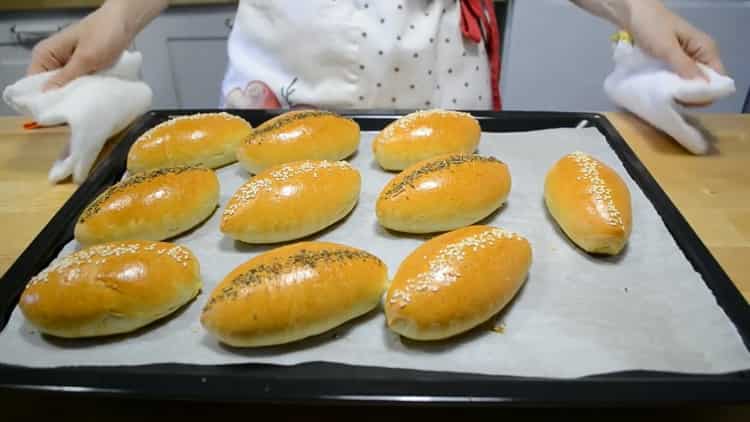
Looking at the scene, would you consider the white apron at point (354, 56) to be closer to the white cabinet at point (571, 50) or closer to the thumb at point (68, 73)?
the thumb at point (68, 73)

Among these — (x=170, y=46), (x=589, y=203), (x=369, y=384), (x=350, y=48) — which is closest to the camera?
(x=369, y=384)

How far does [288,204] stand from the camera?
2.65ft

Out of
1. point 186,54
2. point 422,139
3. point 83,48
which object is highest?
point 83,48

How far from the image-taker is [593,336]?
0.64 m

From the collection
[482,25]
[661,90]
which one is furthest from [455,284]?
[482,25]

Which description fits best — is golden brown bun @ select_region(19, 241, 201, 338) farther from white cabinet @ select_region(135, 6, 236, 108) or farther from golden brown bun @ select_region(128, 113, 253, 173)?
white cabinet @ select_region(135, 6, 236, 108)

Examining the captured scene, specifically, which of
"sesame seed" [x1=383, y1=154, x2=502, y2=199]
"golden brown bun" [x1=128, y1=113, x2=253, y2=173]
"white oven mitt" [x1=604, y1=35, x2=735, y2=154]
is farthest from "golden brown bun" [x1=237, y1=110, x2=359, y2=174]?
"white oven mitt" [x1=604, y1=35, x2=735, y2=154]

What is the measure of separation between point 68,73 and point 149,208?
45 centimetres

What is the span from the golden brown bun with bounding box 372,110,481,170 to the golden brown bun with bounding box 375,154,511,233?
0.33 ft

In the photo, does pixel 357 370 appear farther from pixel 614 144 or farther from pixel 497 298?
pixel 614 144

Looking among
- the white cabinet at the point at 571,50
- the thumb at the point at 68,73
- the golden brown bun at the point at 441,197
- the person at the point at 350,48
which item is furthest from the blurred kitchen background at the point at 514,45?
the golden brown bun at the point at 441,197

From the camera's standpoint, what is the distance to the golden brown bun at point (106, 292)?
2.13 ft

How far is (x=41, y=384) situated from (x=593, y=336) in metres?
0.61

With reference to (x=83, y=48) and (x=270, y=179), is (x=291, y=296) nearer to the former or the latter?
(x=270, y=179)
